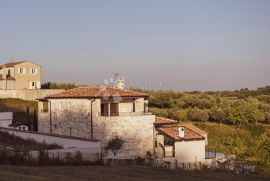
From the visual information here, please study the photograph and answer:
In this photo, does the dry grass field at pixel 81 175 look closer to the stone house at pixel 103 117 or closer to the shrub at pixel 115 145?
the shrub at pixel 115 145

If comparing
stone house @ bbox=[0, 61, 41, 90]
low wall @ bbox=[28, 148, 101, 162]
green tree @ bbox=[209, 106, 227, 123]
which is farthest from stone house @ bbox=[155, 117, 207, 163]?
stone house @ bbox=[0, 61, 41, 90]

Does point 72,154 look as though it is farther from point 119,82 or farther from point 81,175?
point 119,82

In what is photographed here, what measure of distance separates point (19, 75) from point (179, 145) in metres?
43.2

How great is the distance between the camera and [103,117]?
113ft

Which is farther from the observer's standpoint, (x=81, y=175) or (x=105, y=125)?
(x=105, y=125)

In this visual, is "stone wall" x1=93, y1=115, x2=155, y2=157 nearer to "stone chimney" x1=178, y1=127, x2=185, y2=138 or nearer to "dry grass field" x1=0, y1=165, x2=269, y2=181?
"stone chimney" x1=178, y1=127, x2=185, y2=138

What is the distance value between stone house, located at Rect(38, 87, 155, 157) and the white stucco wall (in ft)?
6.30

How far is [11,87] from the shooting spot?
73250 millimetres

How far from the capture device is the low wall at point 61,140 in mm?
27820

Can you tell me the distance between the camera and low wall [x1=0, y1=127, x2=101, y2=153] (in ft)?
91.3

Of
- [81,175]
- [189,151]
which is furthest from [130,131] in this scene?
[81,175]

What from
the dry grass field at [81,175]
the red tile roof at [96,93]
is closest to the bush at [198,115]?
the red tile roof at [96,93]

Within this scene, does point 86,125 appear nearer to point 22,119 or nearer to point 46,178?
point 22,119

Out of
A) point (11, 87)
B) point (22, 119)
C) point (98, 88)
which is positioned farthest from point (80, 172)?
point (11, 87)
